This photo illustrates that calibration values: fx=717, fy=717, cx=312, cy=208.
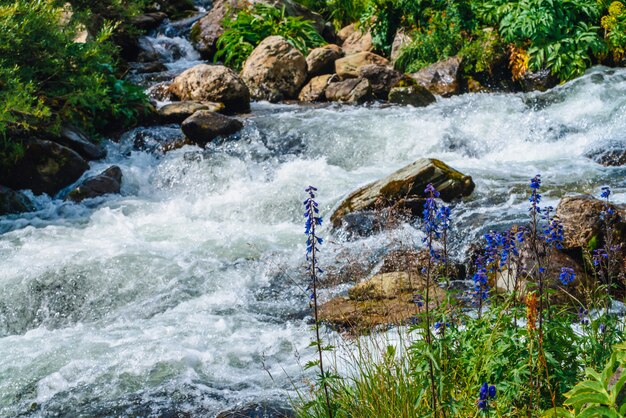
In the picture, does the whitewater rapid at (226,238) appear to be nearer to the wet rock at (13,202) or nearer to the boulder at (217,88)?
the wet rock at (13,202)

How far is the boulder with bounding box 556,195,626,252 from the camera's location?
6027 millimetres

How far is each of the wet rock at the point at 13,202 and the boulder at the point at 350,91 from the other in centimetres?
561

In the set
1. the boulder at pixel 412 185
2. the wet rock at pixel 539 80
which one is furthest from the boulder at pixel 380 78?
the boulder at pixel 412 185

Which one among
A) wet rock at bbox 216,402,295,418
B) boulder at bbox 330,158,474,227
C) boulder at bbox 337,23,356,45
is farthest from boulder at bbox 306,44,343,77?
wet rock at bbox 216,402,295,418

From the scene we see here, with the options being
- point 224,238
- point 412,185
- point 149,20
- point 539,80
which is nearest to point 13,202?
point 224,238

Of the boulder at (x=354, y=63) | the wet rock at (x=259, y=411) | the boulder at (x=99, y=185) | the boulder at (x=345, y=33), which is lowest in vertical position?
the wet rock at (x=259, y=411)

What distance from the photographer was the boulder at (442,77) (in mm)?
12445

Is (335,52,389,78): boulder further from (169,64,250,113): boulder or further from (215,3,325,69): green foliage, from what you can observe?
(169,64,250,113): boulder

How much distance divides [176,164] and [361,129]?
9.14 ft

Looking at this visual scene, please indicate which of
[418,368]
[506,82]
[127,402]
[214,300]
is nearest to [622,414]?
[418,368]

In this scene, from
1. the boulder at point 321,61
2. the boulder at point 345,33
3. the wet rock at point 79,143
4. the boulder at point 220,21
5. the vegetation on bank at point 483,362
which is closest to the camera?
the vegetation on bank at point 483,362

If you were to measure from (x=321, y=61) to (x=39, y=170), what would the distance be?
5.96 m

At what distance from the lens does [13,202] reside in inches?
351

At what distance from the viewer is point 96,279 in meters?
6.86
